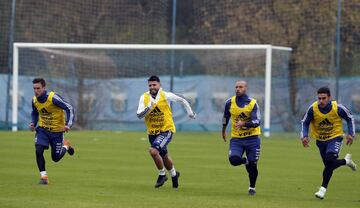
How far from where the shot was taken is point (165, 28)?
41031 millimetres

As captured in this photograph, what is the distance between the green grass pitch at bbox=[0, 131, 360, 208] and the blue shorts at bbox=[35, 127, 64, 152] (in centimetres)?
69

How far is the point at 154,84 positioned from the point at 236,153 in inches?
78.6

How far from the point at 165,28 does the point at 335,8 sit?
731 centimetres

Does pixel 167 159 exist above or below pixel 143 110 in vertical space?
below

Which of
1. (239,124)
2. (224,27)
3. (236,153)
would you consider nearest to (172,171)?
(236,153)

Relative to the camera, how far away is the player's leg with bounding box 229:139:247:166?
54.8 ft

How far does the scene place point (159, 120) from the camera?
17.6 metres

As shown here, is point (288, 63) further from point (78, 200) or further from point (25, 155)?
point (78, 200)

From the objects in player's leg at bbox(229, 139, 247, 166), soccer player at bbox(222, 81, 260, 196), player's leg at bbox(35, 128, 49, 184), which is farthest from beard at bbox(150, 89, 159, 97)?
player's leg at bbox(35, 128, 49, 184)

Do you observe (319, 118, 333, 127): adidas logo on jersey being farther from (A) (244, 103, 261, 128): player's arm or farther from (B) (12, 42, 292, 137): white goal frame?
(B) (12, 42, 292, 137): white goal frame

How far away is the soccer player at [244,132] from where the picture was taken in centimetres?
1670

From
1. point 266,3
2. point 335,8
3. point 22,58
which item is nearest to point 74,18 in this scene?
point 22,58

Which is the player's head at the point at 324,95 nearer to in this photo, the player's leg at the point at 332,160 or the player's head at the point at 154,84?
the player's leg at the point at 332,160

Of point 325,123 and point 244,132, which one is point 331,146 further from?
point 244,132
